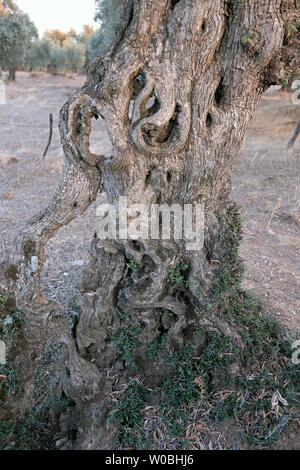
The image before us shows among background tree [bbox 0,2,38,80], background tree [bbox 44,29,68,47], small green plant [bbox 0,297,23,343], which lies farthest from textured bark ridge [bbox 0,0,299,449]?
background tree [bbox 44,29,68,47]

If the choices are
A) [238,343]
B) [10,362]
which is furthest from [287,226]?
[10,362]

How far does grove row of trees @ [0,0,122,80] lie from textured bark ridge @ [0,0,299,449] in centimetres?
53

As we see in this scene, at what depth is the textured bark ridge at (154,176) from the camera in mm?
2355

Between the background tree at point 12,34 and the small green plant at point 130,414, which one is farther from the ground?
the background tree at point 12,34

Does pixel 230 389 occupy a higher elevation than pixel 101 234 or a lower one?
lower

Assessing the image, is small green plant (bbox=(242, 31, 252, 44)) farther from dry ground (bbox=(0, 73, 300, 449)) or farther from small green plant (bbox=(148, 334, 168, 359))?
dry ground (bbox=(0, 73, 300, 449))

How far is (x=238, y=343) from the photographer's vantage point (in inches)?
123

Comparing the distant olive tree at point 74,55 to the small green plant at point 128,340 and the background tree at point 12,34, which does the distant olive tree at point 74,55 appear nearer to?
the background tree at point 12,34

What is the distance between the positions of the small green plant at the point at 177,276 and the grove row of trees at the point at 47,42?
185 cm

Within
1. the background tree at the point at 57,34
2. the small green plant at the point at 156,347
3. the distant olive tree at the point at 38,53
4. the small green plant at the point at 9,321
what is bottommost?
the small green plant at the point at 156,347

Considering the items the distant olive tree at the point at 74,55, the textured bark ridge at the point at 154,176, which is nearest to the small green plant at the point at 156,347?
the textured bark ridge at the point at 154,176

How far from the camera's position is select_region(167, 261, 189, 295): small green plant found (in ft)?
9.75
